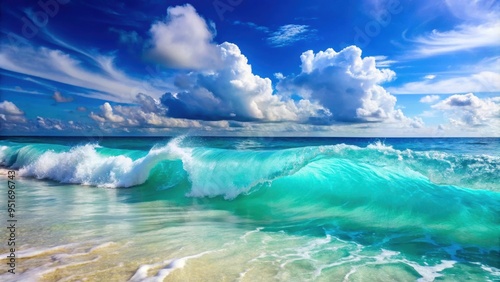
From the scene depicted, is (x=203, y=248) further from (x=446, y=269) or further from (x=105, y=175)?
(x=105, y=175)

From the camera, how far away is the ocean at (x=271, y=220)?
15.6 ft

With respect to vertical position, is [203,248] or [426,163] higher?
[426,163]

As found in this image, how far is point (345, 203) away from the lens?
945 centimetres

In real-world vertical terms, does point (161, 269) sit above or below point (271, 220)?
above

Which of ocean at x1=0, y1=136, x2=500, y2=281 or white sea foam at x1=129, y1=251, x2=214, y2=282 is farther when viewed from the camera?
ocean at x1=0, y1=136, x2=500, y2=281

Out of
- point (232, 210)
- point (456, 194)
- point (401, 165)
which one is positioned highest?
point (401, 165)

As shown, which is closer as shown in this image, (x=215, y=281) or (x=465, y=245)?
(x=215, y=281)

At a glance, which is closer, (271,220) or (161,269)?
(161,269)

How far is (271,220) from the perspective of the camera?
8.05m

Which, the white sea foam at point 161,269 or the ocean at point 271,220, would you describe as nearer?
the white sea foam at point 161,269

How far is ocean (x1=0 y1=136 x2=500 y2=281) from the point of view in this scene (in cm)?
475

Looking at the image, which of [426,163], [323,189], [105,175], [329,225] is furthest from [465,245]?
[105,175]

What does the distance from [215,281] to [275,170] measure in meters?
6.85

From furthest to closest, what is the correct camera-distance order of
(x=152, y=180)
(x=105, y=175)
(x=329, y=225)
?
(x=105, y=175) < (x=152, y=180) < (x=329, y=225)
